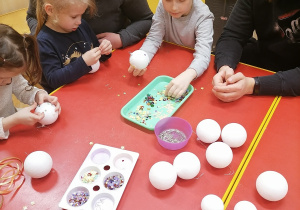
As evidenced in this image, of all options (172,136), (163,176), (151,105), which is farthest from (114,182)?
(151,105)

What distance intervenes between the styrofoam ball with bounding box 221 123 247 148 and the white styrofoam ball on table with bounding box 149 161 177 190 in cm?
22

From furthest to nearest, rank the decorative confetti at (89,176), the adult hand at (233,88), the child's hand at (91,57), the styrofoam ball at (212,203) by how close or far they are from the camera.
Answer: the child's hand at (91,57) < the adult hand at (233,88) < the decorative confetti at (89,176) < the styrofoam ball at (212,203)

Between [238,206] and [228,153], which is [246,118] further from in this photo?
[238,206]

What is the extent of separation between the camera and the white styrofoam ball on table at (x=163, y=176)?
752 millimetres

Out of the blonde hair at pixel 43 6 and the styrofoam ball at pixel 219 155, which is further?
the blonde hair at pixel 43 6

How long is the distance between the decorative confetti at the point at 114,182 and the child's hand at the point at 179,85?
413 mm

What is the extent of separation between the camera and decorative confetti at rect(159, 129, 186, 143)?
3.05ft

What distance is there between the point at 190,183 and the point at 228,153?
0.14m

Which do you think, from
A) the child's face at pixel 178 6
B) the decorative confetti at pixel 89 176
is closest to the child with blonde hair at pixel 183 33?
the child's face at pixel 178 6

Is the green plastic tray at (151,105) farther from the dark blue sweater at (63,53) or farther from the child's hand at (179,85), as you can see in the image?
the dark blue sweater at (63,53)

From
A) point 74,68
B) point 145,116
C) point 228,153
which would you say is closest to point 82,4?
point 74,68

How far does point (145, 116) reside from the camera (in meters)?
1.02

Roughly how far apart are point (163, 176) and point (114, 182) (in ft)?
0.50

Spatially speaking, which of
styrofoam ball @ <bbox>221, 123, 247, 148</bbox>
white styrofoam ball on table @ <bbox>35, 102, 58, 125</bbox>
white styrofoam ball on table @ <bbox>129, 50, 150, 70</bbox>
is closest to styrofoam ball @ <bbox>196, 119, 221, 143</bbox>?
styrofoam ball @ <bbox>221, 123, 247, 148</bbox>
